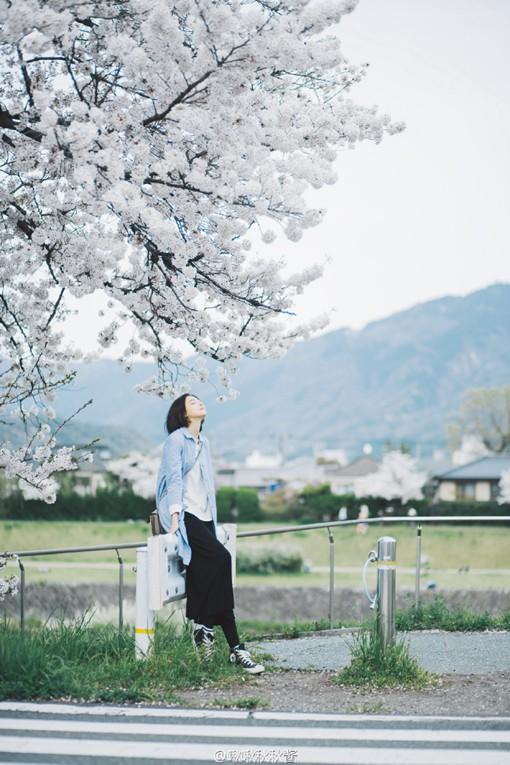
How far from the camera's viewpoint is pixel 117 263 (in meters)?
8.05

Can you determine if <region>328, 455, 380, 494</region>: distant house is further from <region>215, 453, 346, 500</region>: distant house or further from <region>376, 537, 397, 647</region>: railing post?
<region>376, 537, 397, 647</region>: railing post

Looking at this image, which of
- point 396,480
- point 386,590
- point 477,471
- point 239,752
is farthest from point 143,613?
point 477,471

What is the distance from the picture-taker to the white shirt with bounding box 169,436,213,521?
739 cm

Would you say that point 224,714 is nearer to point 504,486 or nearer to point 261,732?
point 261,732

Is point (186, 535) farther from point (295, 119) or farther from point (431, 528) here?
point (431, 528)

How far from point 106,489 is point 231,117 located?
216 ft

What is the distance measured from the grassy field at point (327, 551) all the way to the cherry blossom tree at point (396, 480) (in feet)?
42.4

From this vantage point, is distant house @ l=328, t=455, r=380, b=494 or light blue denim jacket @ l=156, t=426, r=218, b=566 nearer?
light blue denim jacket @ l=156, t=426, r=218, b=566

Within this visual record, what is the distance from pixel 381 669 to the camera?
6.67 m

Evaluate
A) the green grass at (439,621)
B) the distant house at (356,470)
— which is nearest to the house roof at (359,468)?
the distant house at (356,470)

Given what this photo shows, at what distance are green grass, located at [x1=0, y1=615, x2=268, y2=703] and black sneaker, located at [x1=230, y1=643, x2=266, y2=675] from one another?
0.05 metres

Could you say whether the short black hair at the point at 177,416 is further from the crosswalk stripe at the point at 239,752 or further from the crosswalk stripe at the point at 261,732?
the crosswalk stripe at the point at 239,752

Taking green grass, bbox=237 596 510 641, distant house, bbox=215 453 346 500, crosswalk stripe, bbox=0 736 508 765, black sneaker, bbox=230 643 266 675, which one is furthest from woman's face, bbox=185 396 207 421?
distant house, bbox=215 453 346 500

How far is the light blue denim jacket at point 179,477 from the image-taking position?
726 centimetres
